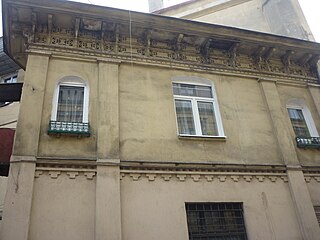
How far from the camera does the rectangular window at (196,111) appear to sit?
8.51 m

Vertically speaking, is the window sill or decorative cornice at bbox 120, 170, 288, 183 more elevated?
the window sill

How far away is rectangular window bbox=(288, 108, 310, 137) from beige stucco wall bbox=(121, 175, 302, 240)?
2.38m

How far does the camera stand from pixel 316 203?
322 inches

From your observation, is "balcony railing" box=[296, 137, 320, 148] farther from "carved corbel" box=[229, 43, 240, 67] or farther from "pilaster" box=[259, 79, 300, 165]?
"carved corbel" box=[229, 43, 240, 67]

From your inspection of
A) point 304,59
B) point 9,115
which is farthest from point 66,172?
point 9,115

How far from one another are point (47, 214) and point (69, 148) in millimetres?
1569

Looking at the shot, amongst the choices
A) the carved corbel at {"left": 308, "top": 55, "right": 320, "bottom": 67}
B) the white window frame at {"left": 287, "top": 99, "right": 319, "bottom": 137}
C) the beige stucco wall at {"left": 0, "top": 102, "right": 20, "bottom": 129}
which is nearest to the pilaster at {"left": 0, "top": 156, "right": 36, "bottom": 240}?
the white window frame at {"left": 287, "top": 99, "right": 319, "bottom": 137}

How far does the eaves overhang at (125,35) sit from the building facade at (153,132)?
0.03 m

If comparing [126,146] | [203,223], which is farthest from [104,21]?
[203,223]

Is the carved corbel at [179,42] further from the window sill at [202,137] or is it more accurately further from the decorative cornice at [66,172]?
the decorative cornice at [66,172]

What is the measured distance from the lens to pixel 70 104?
311 inches

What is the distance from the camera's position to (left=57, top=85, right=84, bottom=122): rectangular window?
7688mm

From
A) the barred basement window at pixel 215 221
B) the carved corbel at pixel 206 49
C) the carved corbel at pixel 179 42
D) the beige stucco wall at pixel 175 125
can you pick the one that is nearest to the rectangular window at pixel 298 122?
the beige stucco wall at pixel 175 125

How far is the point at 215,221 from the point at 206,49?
5374mm
